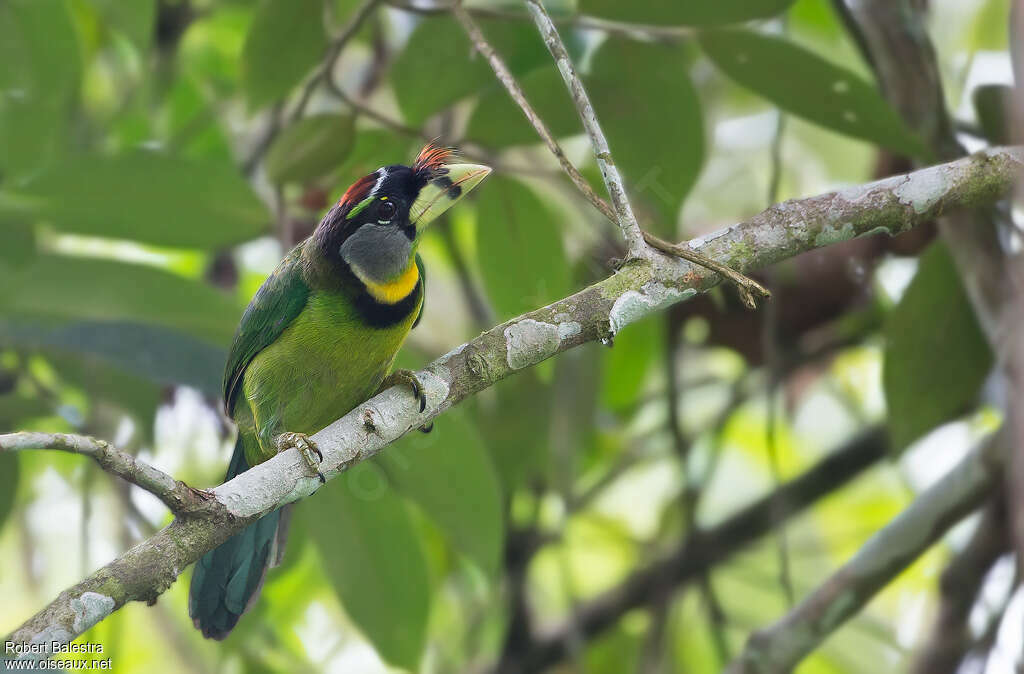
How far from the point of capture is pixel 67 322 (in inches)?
109

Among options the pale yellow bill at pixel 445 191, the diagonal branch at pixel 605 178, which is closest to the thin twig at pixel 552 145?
the diagonal branch at pixel 605 178

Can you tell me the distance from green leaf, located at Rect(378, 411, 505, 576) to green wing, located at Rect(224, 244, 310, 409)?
0.40 m

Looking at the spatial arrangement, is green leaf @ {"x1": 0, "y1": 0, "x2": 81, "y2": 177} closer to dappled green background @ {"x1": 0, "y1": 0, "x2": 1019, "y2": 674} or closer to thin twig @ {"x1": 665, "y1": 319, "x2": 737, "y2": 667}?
dappled green background @ {"x1": 0, "y1": 0, "x2": 1019, "y2": 674}

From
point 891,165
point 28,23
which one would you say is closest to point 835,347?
point 891,165

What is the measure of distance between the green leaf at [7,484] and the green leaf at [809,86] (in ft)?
6.32

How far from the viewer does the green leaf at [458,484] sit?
2.54 metres

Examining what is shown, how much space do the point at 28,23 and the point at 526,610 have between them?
7.43 ft

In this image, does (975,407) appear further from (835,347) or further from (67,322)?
(67,322)

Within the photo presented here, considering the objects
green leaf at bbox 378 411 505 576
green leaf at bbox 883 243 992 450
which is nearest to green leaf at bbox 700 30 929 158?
green leaf at bbox 883 243 992 450

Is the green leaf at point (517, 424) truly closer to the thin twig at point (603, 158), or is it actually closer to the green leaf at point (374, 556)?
the green leaf at point (374, 556)

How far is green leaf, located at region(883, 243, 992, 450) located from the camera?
259cm

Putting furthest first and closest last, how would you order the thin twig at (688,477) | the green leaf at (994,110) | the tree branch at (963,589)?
the thin twig at (688,477) < the tree branch at (963,589) < the green leaf at (994,110)

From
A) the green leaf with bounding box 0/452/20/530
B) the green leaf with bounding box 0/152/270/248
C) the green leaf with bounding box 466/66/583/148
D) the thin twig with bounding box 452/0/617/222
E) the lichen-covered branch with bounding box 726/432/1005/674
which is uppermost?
the green leaf with bounding box 0/152/270/248

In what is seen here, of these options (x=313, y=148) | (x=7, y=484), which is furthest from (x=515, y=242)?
(x=7, y=484)
